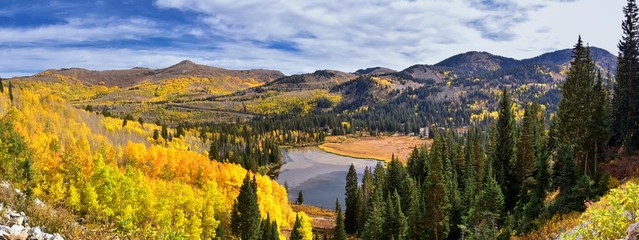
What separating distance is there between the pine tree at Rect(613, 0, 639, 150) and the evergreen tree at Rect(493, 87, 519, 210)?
14462 millimetres

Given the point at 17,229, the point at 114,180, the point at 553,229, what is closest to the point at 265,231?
the point at 114,180

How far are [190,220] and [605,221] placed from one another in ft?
224

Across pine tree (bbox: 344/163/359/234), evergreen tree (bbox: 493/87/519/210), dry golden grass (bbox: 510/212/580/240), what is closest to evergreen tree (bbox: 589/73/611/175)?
evergreen tree (bbox: 493/87/519/210)

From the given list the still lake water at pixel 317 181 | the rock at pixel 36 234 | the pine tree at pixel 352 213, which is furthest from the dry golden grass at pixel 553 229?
the still lake water at pixel 317 181

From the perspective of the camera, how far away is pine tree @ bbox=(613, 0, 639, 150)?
55.8 meters

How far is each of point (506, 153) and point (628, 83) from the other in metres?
19.3

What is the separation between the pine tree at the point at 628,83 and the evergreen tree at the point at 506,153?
47.4 feet

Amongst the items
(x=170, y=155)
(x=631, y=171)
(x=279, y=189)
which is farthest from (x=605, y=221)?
(x=170, y=155)

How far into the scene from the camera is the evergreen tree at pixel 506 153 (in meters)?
60.2

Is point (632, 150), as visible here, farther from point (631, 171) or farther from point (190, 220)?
point (190, 220)

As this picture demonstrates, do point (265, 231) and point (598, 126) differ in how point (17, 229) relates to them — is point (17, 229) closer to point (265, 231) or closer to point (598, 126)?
point (598, 126)

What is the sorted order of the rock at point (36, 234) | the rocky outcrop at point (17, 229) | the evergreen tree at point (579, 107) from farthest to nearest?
the evergreen tree at point (579, 107) → the rock at point (36, 234) → the rocky outcrop at point (17, 229)

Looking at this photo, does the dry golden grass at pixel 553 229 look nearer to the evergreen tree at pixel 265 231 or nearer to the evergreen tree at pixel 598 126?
the evergreen tree at pixel 598 126

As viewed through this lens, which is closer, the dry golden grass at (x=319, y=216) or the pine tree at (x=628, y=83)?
the pine tree at (x=628, y=83)
